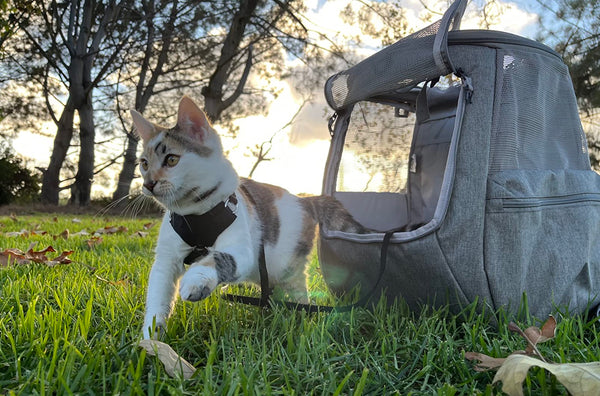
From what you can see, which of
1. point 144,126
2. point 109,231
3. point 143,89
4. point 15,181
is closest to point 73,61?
point 143,89

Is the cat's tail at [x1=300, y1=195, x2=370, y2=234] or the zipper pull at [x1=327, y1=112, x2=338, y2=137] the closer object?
the cat's tail at [x1=300, y1=195, x2=370, y2=234]

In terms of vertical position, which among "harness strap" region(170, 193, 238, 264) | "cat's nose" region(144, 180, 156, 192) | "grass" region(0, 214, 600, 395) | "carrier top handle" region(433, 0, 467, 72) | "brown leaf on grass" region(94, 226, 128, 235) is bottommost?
"grass" region(0, 214, 600, 395)

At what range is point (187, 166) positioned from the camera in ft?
4.86

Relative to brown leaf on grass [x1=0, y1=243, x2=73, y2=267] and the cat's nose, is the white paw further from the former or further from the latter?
brown leaf on grass [x1=0, y1=243, x2=73, y2=267]

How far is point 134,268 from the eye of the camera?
2160 millimetres

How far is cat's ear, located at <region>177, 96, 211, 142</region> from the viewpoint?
156cm

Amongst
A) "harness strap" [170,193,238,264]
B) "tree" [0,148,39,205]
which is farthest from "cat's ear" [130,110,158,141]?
"tree" [0,148,39,205]

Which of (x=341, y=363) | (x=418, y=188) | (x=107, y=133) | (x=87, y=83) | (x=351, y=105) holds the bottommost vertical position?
(x=341, y=363)

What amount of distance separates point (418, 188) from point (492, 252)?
3.17ft

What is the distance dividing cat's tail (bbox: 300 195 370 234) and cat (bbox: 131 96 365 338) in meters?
0.01

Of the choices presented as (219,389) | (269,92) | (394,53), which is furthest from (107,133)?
(219,389)

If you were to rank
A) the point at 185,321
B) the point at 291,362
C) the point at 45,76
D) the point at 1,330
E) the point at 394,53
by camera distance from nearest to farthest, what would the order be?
the point at 291,362
the point at 1,330
the point at 185,321
the point at 394,53
the point at 45,76

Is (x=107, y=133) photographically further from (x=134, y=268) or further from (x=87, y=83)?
(x=134, y=268)

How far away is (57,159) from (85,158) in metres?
0.70
